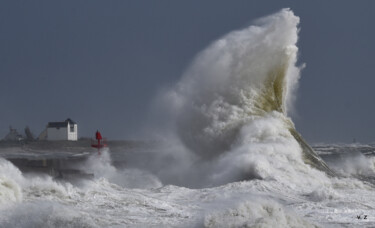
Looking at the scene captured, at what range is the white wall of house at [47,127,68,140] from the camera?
48656 mm

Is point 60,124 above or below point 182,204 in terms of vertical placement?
above

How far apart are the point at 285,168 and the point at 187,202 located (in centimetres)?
520

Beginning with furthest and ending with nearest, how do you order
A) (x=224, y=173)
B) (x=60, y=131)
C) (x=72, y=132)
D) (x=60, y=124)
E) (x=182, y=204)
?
(x=60, y=124) → (x=72, y=132) → (x=60, y=131) → (x=224, y=173) → (x=182, y=204)

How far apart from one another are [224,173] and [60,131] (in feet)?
107

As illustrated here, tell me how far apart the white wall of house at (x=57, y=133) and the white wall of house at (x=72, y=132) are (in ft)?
1.22

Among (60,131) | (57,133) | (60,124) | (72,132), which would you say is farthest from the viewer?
(60,124)

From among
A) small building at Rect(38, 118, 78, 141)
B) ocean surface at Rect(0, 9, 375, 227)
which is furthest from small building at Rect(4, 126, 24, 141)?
ocean surface at Rect(0, 9, 375, 227)

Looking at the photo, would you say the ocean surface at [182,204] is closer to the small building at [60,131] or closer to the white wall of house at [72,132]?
the small building at [60,131]

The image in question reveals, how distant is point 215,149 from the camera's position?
843 inches

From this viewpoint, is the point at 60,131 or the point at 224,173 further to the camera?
the point at 60,131

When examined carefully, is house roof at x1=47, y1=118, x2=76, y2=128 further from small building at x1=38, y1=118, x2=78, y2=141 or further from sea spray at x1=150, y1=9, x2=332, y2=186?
sea spray at x1=150, y1=9, x2=332, y2=186

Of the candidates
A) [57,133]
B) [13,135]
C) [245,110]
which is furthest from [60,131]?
[245,110]

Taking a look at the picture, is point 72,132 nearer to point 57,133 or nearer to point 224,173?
point 57,133

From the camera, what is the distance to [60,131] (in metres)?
49.0
